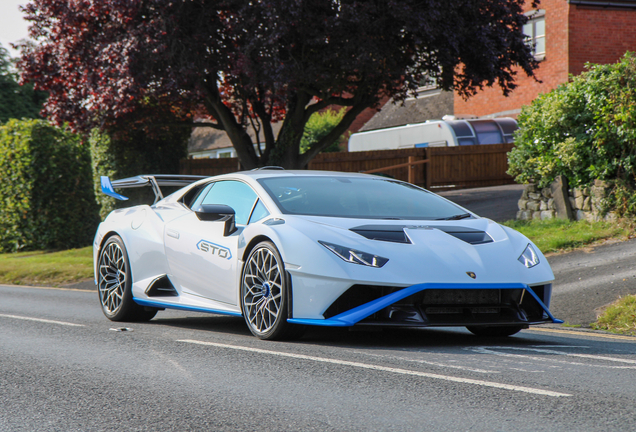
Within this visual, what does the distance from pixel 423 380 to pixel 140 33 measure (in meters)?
12.8

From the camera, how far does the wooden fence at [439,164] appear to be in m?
26.1

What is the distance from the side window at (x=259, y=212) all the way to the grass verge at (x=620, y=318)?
11.9 ft

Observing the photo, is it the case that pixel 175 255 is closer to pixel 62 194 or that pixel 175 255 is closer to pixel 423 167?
pixel 62 194

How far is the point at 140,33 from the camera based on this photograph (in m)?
15.5

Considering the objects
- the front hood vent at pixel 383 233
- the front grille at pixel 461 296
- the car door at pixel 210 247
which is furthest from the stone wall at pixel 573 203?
the front hood vent at pixel 383 233

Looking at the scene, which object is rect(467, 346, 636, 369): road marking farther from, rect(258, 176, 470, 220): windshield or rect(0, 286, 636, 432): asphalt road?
rect(258, 176, 470, 220): windshield

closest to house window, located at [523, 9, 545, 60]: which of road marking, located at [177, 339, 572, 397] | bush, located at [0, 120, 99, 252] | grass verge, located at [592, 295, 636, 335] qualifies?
bush, located at [0, 120, 99, 252]

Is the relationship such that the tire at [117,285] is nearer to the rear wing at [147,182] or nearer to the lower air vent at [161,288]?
the lower air vent at [161,288]

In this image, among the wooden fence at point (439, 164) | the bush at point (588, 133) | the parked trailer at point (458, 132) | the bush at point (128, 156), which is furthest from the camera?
the parked trailer at point (458, 132)

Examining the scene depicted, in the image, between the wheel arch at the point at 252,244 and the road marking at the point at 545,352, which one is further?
the wheel arch at the point at 252,244

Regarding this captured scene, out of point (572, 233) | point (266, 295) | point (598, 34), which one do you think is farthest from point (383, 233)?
point (598, 34)

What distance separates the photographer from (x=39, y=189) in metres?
21.2

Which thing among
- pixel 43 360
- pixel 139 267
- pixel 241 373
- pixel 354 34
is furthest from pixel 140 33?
pixel 241 373

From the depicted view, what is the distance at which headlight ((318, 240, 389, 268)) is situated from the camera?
17.2ft
